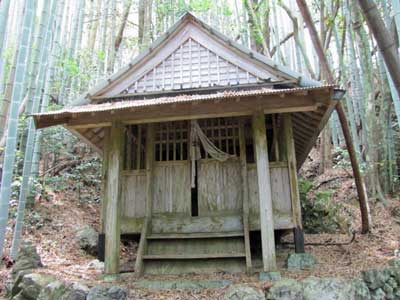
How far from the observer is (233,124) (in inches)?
263

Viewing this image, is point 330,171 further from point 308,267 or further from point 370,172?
A: point 308,267

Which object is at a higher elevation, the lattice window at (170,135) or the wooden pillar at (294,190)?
the lattice window at (170,135)

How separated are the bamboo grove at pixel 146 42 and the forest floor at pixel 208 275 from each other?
0.70 m

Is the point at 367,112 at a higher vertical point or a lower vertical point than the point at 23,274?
higher

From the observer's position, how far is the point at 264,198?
5.28 meters

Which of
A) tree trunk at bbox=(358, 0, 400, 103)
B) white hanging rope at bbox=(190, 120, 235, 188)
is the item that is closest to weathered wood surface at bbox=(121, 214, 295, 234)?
white hanging rope at bbox=(190, 120, 235, 188)

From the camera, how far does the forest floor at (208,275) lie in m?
5.12

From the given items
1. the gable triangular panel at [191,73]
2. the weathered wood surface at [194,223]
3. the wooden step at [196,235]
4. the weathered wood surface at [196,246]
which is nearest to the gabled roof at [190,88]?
the gable triangular panel at [191,73]

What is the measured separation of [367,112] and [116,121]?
21.7ft

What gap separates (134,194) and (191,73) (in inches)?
99.6

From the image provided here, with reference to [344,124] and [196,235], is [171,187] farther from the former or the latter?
[344,124]

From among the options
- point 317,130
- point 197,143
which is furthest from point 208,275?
point 317,130

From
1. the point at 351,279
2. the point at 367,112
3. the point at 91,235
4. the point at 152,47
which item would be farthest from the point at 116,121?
the point at 367,112

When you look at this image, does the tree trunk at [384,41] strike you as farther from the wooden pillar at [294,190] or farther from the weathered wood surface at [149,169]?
the weathered wood surface at [149,169]
